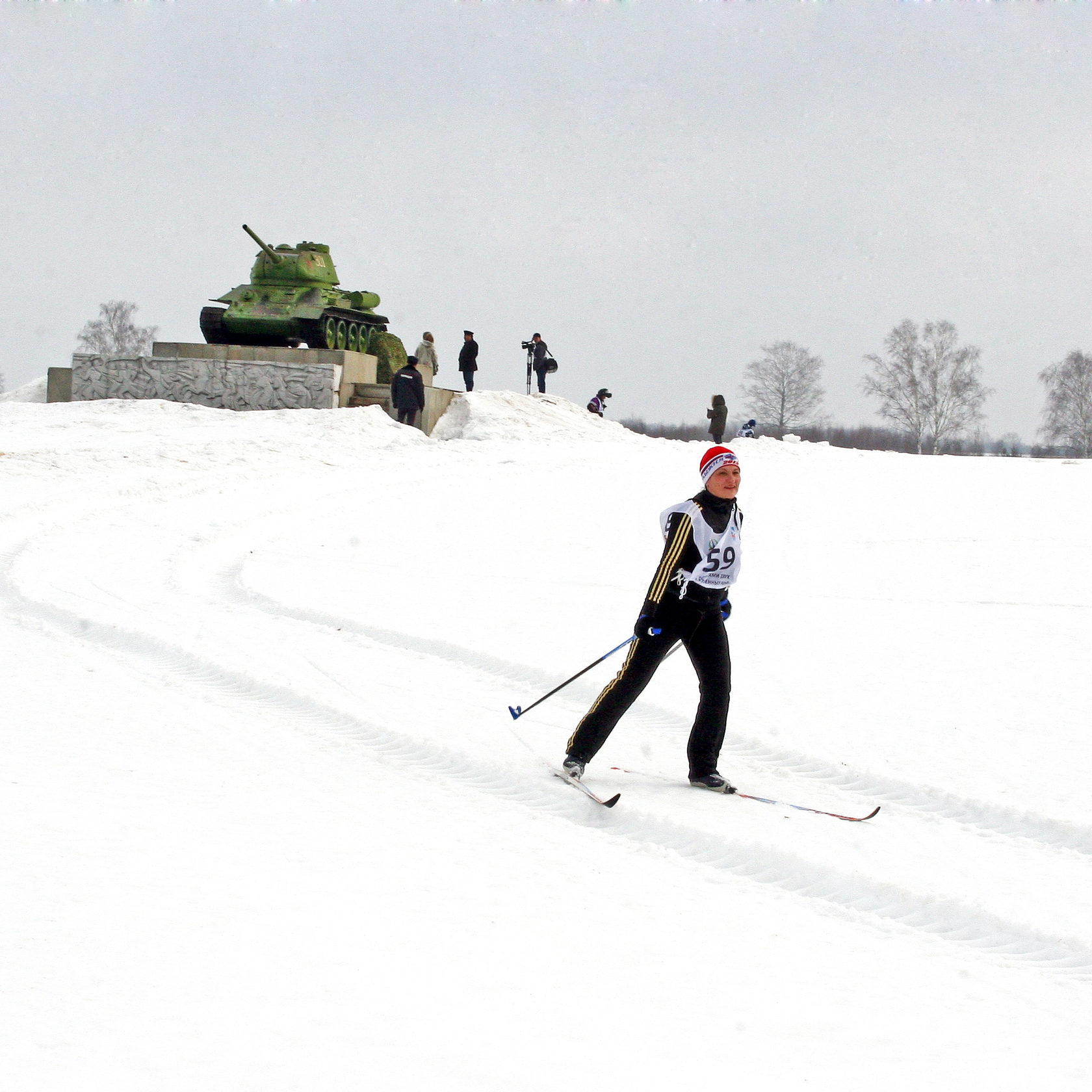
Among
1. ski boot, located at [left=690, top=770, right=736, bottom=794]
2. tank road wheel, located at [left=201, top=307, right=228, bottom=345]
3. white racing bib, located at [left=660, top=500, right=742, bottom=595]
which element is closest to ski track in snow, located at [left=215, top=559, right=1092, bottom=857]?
ski boot, located at [left=690, top=770, right=736, bottom=794]

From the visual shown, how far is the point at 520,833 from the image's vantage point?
4191 mm

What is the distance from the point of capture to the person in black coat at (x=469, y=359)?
2608 cm

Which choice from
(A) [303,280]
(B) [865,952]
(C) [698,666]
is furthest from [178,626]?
(A) [303,280]

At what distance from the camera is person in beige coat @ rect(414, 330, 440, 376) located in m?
25.0

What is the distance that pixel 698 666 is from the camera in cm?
482

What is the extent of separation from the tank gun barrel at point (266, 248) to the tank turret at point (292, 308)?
0.6 inches

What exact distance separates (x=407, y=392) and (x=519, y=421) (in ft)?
9.40

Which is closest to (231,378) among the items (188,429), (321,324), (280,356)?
(280,356)

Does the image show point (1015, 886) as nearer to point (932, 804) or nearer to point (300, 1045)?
point (932, 804)

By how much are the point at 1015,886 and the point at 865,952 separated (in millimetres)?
A: 807

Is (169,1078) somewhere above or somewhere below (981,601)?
below

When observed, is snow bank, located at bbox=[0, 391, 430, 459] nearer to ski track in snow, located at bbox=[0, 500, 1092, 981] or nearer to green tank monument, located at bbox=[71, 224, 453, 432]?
green tank monument, located at bbox=[71, 224, 453, 432]

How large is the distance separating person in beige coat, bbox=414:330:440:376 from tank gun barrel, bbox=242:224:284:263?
12.0 feet

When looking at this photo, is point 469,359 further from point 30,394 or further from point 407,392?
point 30,394
